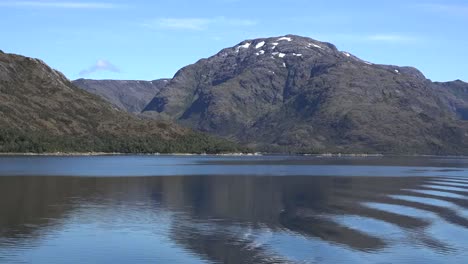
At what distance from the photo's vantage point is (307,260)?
222ft

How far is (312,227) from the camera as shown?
300 ft

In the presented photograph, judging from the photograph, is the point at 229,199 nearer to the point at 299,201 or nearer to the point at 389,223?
the point at 299,201

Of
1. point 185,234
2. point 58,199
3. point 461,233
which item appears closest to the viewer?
point 185,234

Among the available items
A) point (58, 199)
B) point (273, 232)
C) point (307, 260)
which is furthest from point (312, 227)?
point (58, 199)

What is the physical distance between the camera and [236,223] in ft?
305

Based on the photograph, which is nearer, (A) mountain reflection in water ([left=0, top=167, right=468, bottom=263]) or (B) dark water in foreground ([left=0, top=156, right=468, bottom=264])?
(B) dark water in foreground ([left=0, top=156, right=468, bottom=264])

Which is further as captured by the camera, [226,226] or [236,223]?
[236,223]

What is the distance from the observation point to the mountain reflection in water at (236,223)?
231ft

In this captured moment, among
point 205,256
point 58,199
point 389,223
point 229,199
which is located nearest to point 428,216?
point 389,223

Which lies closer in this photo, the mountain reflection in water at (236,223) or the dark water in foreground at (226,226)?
A: the dark water in foreground at (226,226)

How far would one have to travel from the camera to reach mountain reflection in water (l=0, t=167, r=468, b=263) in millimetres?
70375

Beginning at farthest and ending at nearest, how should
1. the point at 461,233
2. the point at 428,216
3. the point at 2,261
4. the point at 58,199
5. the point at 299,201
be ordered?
1. the point at 299,201
2. the point at 58,199
3. the point at 428,216
4. the point at 461,233
5. the point at 2,261

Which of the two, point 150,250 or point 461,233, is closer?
point 150,250

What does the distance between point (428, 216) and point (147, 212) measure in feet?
137
